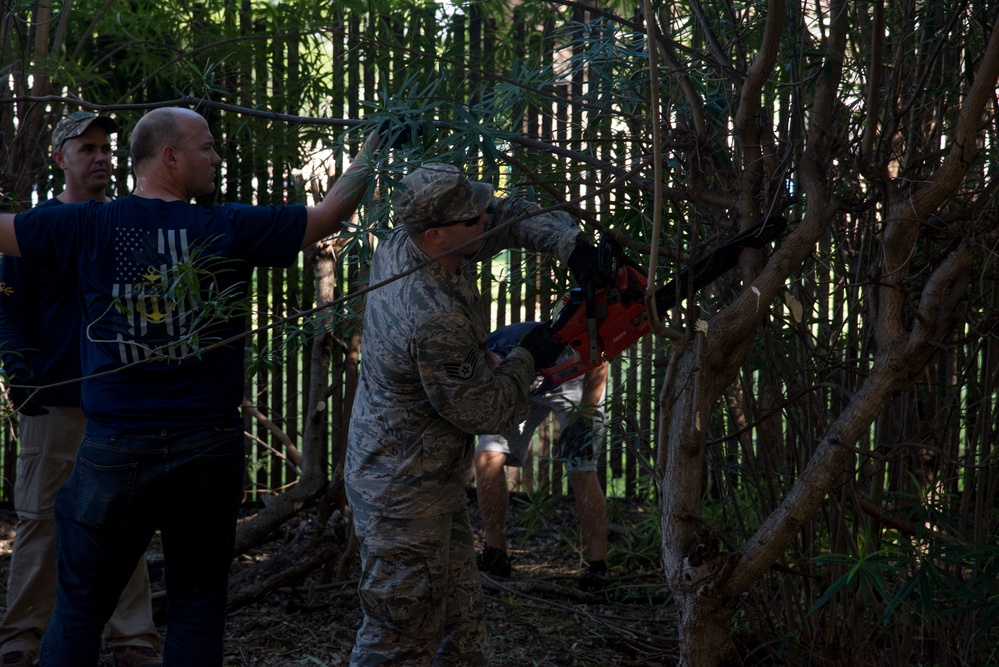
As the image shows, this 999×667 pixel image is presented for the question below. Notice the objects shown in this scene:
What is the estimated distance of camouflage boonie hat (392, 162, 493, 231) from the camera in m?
2.22

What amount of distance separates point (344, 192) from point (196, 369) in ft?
1.91

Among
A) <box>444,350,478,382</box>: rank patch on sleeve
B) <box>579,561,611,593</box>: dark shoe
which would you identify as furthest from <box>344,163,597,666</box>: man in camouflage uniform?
<box>579,561,611,593</box>: dark shoe

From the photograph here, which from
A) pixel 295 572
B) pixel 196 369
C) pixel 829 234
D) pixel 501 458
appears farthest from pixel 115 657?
pixel 829 234

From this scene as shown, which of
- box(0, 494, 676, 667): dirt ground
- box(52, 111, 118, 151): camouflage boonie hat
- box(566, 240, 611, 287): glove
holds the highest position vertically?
box(52, 111, 118, 151): camouflage boonie hat

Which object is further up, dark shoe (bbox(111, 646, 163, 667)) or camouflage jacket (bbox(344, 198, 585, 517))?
camouflage jacket (bbox(344, 198, 585, 517))

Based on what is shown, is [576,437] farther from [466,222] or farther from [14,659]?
[14,659]

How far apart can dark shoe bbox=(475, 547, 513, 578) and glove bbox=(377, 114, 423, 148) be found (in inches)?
93.6

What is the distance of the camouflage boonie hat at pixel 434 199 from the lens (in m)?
2.22

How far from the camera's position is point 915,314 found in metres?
2.30

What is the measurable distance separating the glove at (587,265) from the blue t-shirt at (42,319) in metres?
1.60

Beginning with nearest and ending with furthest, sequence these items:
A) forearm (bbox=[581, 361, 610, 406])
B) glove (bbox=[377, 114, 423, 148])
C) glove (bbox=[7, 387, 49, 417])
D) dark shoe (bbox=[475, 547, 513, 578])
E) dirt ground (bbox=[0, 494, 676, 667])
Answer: glove (bbox=[377, 114, 423, 148]) → glove (bbox=[7, 387, 49, 417]) → dirt ground (bbox=[0, 494, 676, 667]) → forearm (bbox=[581, 361, 610, 406]) → dark shoe (bbox=[475, 547, 513, 578])

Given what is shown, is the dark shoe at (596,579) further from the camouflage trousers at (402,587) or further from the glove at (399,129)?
the glove at (399,129)

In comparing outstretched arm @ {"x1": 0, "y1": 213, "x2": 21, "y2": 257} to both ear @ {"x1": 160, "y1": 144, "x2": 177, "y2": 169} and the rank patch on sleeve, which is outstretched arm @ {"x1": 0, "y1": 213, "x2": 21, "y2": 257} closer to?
ear @ {"x1": 160, "y1": 144, "x2": 177, "y2": 169}

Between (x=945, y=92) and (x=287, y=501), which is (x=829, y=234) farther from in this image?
(x=287, y=501)
